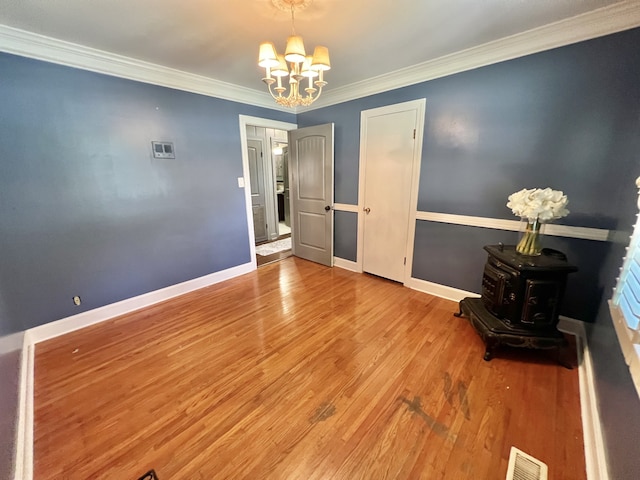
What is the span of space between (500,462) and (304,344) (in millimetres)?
1333

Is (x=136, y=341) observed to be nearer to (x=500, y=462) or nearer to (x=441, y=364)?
(x=441, y=364)

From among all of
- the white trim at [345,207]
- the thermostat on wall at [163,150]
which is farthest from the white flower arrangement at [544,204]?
the thermostat on wall at [163,150]

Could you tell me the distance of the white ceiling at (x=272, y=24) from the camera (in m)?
1.60

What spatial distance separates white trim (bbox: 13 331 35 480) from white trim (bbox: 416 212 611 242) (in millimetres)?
3296

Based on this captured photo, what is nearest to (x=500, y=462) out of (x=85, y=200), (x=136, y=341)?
(x=136, y=341)

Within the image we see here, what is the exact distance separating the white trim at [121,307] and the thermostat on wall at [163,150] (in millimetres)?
1447

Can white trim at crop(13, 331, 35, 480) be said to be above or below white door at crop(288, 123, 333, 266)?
below

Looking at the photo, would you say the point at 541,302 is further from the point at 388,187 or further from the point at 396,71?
the point at 396,71

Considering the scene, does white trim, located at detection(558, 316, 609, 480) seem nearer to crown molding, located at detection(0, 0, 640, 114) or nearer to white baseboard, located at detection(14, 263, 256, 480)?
crown molding, located at detection(0, 0, 640, 114)

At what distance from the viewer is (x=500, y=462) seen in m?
1.22

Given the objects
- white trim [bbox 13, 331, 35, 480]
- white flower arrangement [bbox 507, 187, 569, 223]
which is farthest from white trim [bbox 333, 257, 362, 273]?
white trim [bbox 13, 331, 35, 480]

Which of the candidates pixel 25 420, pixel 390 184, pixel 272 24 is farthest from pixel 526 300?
pixel 25 420

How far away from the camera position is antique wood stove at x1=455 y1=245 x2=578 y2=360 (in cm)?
177

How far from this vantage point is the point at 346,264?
146 inches
